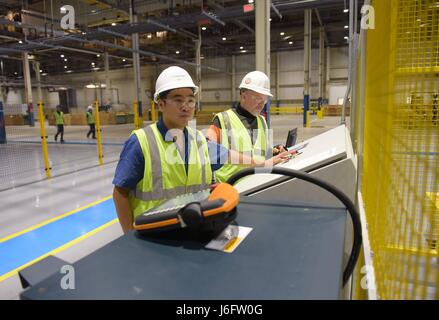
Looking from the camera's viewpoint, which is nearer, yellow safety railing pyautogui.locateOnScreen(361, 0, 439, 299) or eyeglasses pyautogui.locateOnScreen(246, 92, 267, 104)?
yellow safety railing pyautogui.locateOnScreen(361, 0, 439, 299)

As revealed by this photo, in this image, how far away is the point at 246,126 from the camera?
2895 millimetres

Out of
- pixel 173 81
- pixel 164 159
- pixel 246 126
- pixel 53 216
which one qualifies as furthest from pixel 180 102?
pixel 53 216

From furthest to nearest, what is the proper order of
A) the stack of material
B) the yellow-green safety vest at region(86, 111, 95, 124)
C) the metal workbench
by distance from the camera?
1. the stack of material
2. the yellow-green safety vest at region(86, 111, 95, 124)
3. the metal workbench

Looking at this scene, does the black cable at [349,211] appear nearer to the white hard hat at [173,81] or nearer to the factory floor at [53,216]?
the white hard hat at [173,81]

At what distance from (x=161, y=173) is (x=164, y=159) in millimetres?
88

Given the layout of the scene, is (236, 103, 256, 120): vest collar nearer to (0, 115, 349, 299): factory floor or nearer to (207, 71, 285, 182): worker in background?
(207, 71, 285, 182): worker in background

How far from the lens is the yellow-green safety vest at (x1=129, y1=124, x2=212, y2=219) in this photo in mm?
1839

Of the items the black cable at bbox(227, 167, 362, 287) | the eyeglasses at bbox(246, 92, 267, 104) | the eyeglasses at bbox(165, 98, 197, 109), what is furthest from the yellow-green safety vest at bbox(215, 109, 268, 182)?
the black cable at bbox(227, 167, 362, 287)

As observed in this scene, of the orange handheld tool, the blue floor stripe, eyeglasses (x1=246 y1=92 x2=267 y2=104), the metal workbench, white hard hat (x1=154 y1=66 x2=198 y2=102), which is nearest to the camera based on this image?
the metal workbench

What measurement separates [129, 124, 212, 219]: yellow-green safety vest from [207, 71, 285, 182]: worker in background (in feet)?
2.37

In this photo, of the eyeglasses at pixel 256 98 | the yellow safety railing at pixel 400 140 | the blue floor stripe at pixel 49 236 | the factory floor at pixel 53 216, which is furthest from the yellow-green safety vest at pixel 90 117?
the yellow safety railing at pixel 400 140

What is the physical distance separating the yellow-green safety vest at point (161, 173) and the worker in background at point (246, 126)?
72 cm
